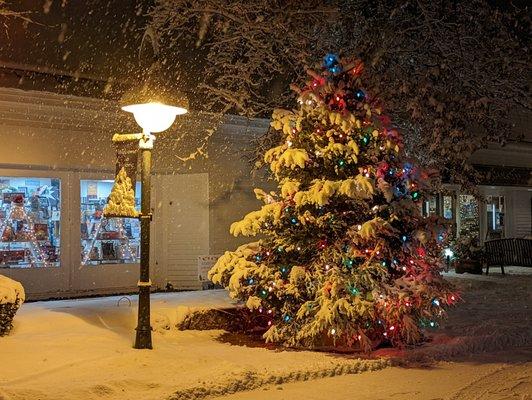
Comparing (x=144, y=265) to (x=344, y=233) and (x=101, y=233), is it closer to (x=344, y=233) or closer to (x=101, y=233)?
(x=344, y=233)

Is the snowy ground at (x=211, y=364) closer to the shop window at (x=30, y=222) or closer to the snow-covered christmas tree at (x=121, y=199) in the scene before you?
the snow-covered christmas tree at (x=121, y=199)

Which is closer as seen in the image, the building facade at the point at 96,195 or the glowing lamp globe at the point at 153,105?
the glowing lamp globe at the point at 153,105

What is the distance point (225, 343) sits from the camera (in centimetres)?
923

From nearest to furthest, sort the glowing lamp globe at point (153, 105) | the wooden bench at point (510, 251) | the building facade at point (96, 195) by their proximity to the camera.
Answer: the glowing lamp globe at point (153, 105)
the building facade at point (96, 195)
the wooden bench at point (510, 251)

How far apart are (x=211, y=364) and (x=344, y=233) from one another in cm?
252

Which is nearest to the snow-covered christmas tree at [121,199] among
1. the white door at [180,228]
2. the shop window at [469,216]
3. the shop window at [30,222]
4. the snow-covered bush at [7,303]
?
the snow-covered bush at [7,303]

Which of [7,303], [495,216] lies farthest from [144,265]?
[495,216]

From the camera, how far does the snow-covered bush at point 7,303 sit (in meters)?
8.10

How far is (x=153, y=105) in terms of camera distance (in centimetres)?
791

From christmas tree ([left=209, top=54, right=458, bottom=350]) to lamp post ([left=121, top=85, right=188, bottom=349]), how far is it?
1446 millimetres

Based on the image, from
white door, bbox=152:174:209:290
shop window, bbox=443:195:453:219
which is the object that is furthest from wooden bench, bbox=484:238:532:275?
white door, bbox=152:174:209:290

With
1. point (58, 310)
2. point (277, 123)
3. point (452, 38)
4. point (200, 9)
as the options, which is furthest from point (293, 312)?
point (452, 38)

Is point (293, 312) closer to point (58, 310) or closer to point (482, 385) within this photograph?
point (482, 385)

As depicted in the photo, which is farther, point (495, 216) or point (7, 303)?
point (495, 216)
